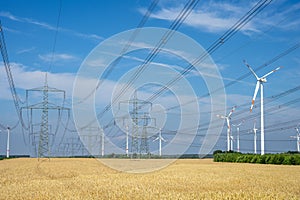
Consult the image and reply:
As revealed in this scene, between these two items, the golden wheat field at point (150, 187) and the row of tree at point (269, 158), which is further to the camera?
the row of tree at point (269, 158)

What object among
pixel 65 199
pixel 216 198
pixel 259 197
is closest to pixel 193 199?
pixel 216 198

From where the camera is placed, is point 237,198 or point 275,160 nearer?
point 237,198

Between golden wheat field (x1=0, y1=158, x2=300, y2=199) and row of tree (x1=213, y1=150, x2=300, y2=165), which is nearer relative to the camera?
golden wheat field (x1=0, y1=158, x2=300, y2=199)

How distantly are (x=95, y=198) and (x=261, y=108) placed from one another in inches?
2178

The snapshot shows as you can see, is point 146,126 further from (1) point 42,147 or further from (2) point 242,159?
(2) point 242,159

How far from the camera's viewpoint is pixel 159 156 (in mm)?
78938

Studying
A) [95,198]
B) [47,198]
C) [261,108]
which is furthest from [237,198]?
[261,108]

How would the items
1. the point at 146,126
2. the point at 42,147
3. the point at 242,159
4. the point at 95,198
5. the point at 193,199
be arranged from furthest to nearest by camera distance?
the point at 242,159 < the point at 146,126 < the point at 42,147 < the point at 95,198 < the point at 193,199

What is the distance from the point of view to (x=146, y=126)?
244 feet

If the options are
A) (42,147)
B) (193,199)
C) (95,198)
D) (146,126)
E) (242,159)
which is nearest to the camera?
(193,199)

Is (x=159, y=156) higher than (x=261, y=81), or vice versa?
(x=261, y=81)

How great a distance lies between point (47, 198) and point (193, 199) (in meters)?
5.95

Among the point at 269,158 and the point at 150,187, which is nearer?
the point at 150,187

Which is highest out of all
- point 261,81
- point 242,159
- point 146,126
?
point 261,81
